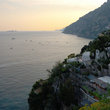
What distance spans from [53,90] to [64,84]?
14.7 ft

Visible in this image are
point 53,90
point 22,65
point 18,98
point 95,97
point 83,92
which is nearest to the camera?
point 95,97

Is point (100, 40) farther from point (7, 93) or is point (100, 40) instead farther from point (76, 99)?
point (7, 93)

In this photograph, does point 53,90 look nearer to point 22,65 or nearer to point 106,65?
point 106,65

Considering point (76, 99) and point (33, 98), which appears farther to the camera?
point (33, 98)

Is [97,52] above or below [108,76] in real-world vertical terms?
above

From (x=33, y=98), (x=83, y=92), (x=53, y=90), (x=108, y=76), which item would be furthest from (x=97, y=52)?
(x=33, y=98)

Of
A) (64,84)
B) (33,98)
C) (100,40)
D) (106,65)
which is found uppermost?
(100,40)

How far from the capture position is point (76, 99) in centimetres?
3250

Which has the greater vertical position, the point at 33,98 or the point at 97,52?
the point at 97,52

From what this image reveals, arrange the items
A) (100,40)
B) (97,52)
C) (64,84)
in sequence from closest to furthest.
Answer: (64,84), (97,52), (100,40)

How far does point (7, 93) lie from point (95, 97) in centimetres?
3189

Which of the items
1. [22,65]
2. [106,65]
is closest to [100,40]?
[106,65]

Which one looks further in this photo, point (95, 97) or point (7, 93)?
point (7, 93)

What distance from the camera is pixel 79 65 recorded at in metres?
37.0
